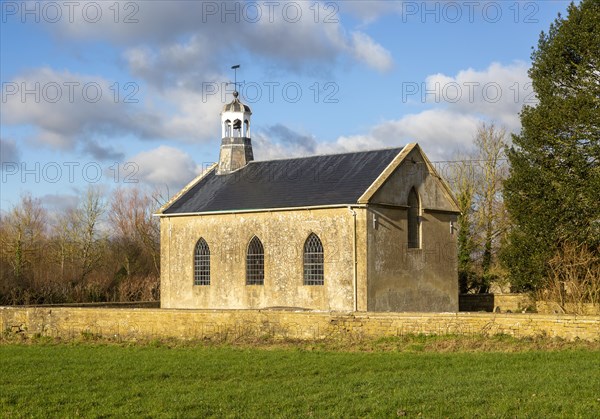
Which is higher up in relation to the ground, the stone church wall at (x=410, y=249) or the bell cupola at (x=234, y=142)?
the bell cupola at (x=234, y=142)

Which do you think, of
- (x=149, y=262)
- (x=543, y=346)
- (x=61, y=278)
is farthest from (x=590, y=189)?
(x=149, y=262)

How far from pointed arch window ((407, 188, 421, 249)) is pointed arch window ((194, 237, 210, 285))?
9.56 meters

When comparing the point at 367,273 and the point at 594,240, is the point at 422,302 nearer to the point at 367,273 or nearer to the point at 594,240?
the point at 367,273

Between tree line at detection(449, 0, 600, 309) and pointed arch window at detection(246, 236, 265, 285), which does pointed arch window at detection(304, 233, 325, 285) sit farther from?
tree line at detection(449, 0, 600, 309)

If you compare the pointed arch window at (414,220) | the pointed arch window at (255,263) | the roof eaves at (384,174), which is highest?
the roof eaves at (384,174)

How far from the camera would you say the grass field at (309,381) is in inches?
517

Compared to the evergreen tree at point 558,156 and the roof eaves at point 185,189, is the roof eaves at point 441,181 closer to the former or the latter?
the evergreen tree at point 558,156

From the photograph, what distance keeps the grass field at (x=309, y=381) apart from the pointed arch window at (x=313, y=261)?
1019 cm

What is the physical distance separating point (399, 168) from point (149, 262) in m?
31.7

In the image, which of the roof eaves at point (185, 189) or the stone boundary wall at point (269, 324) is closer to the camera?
the stone boundary wall at point (269, 324)

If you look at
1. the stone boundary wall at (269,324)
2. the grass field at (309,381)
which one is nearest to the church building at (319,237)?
the stone boundary wall at (269,324)

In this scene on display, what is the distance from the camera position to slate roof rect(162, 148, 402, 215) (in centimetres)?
3378

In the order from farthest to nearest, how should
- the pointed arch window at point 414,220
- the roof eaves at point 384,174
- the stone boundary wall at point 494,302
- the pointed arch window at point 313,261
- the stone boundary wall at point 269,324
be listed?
the stone boundary wall at point 494,302, the pointed arch window at point 414,220, the pointed arch window at point 313,261, the roof eaves at point 384,174, the stone boundary wall at point 269,324

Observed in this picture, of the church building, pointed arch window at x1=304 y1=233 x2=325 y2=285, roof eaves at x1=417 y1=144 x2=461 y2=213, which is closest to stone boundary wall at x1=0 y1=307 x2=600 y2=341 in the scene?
the church building
